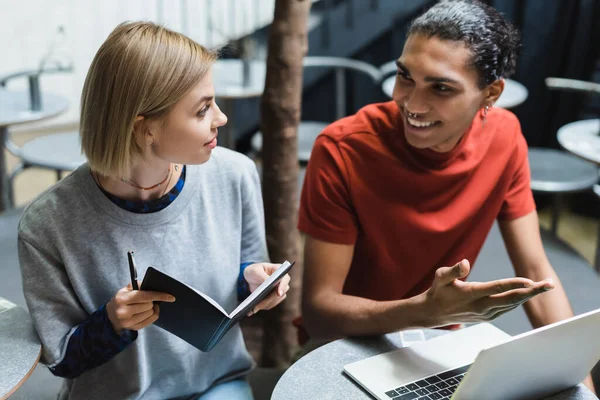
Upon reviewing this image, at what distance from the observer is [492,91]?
65.8 inches

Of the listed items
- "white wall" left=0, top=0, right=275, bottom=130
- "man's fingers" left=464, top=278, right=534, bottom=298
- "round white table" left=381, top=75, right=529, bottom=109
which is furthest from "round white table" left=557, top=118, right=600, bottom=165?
"white wall" left=0, top=0, right=275, bottom=130

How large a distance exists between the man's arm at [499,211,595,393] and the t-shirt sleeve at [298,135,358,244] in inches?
16.4

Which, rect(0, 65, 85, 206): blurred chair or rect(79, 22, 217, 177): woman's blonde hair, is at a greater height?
rect(79, 22, 217, 177): woman's blonde hair

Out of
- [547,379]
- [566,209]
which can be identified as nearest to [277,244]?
[547,379]

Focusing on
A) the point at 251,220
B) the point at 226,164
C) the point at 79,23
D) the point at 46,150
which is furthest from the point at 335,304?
the point at 79,23

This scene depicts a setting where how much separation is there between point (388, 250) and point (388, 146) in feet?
0.78

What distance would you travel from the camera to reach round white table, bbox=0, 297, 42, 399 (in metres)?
1.20

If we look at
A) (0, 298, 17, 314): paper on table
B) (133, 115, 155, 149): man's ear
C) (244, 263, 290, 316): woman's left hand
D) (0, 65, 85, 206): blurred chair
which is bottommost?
(0, 65, 85, 206): blurred chair

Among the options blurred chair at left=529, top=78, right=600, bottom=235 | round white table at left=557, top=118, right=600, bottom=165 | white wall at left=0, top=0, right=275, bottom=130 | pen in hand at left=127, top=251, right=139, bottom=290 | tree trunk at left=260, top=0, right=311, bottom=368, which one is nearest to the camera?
pen in hand at left=127, top=251, right=139, bottom=290

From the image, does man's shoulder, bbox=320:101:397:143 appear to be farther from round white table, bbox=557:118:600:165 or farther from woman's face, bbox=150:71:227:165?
round white table, bbox=557:118:600:165

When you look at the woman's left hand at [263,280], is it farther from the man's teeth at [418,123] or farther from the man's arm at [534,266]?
the man's arm at [534,266]

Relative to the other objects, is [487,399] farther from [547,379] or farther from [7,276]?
[7,276]

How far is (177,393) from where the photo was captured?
1531mm

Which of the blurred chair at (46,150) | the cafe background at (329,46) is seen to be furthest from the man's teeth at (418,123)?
the cafe background at (329,46)
